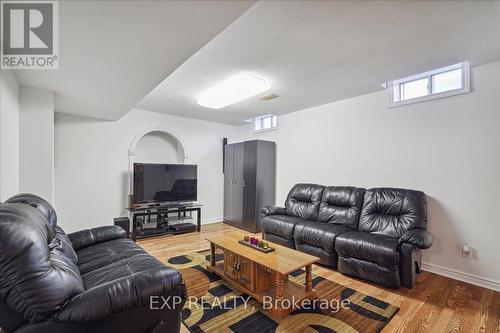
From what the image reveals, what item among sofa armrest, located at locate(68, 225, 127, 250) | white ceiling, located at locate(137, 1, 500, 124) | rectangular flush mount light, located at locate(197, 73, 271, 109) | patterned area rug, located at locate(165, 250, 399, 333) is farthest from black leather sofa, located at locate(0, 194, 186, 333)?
rectangular flush mount light, located at locate(197, 73, 271, 109)

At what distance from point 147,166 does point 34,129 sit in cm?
181

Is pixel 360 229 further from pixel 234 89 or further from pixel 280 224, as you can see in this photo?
pixel 234 89

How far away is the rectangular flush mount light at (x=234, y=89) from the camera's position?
3067 millimetres

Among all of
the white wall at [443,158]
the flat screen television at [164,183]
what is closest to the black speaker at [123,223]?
the flat screen television at [164,183]

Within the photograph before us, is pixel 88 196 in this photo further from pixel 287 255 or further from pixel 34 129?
pixel 287 255

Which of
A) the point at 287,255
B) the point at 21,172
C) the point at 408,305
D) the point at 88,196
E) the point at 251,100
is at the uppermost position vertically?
the point at 251,100

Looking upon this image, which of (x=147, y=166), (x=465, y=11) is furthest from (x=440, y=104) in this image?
(x=147, y=166)

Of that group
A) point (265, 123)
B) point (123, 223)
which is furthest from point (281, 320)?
point (265, 123)

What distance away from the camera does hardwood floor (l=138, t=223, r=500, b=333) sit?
1906 mm

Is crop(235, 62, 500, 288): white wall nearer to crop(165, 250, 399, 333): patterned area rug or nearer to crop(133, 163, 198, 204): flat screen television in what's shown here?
crop(165, 250, 399, 333): patterned area rug

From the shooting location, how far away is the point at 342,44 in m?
2.25

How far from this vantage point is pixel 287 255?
232 cm

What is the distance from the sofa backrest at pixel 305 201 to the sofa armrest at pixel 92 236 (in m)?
2.60

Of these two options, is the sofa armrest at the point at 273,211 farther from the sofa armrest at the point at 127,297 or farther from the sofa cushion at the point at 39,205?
the sofa cushion at the point at 39,205
